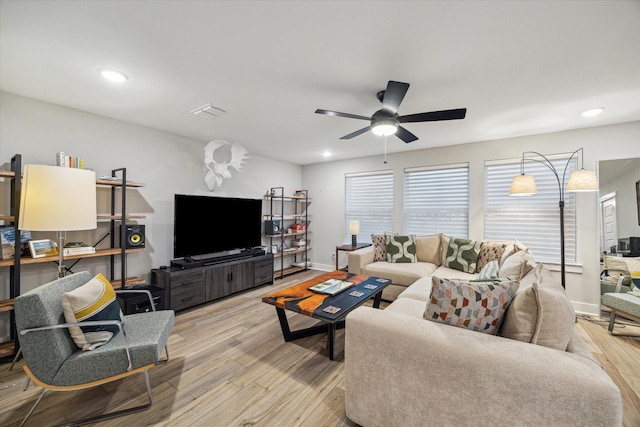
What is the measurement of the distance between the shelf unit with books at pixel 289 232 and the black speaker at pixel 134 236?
6.77 ft

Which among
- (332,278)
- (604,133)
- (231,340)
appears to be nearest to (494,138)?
(604,133)

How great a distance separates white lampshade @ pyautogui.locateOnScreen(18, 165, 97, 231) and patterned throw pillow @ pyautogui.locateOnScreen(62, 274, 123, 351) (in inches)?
20.2

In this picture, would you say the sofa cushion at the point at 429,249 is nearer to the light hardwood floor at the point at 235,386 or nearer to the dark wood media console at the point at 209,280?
the light hardwood floor at the point at 235,386

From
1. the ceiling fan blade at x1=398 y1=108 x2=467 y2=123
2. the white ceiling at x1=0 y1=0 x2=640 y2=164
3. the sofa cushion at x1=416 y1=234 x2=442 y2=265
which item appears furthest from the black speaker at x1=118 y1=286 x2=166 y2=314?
the sofa cushion at x1=416 y1=234 x2=442 y2=265

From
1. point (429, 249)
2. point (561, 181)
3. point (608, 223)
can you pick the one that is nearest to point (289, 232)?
point (429, 249)

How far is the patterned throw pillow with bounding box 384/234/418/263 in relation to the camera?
397 centimetres

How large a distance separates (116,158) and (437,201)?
185 inches

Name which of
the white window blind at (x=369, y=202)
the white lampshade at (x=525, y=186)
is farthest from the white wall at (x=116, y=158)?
the white lampshade at (x=525, y=186)

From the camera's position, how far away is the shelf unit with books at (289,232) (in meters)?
4.96

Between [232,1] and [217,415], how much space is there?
247cm

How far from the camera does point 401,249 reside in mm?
4020

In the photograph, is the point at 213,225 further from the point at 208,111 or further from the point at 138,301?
the point at 208,111

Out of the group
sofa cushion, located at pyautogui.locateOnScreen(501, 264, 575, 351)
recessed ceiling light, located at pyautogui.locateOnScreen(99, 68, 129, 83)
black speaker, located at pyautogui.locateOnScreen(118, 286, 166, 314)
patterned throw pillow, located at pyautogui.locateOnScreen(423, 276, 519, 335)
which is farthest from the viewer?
black speaker, located at pyautogui.locateOnScreen(118, 286, 166, 314)

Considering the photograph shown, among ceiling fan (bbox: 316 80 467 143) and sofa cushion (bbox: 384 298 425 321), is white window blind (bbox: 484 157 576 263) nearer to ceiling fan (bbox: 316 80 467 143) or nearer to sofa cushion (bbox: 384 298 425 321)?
ceiling fan (bbox: 316 80 467 143)
